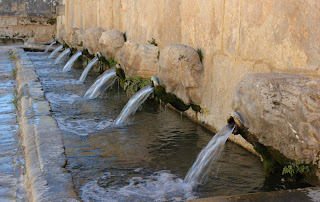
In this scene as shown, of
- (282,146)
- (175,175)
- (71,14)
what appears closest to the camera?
(282,146)

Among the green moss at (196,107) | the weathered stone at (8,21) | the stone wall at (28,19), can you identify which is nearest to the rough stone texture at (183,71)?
the green moss at (196,107)

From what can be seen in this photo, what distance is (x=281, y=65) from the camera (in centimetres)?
332

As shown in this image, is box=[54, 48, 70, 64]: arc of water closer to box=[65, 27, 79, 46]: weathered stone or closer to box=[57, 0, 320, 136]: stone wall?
box=[65, 27, 79, 46]: weathered stone

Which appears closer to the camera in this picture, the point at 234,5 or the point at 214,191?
the point at 214,191

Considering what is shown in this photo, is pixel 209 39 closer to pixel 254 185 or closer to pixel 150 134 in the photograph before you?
pixel 150 134

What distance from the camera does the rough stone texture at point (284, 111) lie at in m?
2.65

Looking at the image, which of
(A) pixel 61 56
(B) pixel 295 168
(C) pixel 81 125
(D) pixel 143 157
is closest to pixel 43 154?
(D) pixel 143 157

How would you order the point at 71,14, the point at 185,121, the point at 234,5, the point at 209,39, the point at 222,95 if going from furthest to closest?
the point at 71,14 → the point at 185,121 → the point at 209,39 → the point at 222,95 → the point at 234,5

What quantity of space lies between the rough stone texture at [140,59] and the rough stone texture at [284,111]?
10.8ft

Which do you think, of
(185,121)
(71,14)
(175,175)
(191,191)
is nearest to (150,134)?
(185,121)

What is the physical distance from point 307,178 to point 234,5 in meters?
1.87

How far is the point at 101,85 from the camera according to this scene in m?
6.75

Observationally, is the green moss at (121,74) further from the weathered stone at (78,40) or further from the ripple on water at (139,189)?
the weathered stone at (78,40)

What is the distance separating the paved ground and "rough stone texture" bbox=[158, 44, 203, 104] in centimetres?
178
